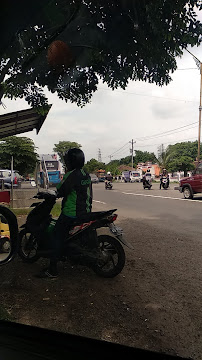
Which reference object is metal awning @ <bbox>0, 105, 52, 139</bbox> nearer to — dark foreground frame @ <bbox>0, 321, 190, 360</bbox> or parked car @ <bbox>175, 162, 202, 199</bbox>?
dark foreground frame @ <bbox>0, 321, 190, 360</bbox>

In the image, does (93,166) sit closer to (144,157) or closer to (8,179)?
(144,157)

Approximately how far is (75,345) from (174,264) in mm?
2248

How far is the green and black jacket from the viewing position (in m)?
2.17

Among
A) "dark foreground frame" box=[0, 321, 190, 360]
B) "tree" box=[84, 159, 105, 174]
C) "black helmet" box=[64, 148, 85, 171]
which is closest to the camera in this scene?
"dark foreground frame" box=[0, 321, 190, 360]

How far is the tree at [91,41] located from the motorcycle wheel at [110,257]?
1473 millimetres

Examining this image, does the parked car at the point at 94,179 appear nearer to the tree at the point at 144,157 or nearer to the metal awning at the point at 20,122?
the tree at the point at 144,157

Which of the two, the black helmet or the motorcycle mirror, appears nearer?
the black helmet

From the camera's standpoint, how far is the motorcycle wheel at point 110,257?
264 cm

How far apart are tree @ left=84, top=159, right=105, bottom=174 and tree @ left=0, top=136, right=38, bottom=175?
1.05 feet

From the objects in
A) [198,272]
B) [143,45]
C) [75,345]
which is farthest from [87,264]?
[143,45]

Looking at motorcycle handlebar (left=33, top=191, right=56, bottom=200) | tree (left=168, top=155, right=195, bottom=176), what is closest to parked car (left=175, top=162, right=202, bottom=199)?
tree (left=168, top=155, right=195, bottom=176)

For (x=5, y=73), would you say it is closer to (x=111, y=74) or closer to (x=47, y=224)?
(x=111, y=74)

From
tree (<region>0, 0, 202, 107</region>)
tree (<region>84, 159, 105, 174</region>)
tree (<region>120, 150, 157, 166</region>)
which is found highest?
tree (<region>0, 0, 202, 107</region>)

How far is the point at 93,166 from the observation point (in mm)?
1939
